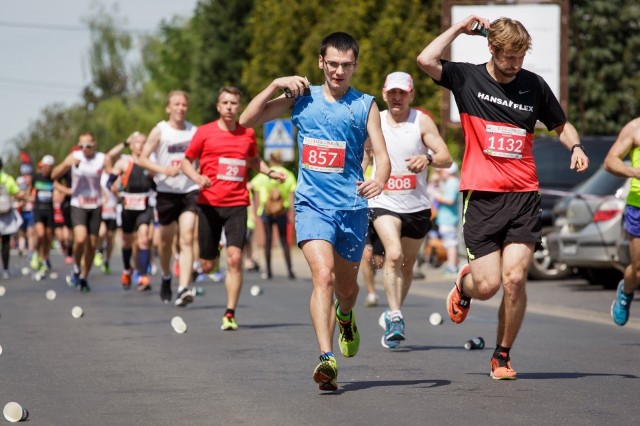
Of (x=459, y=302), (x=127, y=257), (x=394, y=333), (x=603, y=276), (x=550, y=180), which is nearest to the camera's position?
(x=459, y=302)

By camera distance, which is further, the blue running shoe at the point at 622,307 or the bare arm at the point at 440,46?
the blue running shoe at the point at 622,307

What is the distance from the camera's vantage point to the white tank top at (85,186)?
20.0 metres

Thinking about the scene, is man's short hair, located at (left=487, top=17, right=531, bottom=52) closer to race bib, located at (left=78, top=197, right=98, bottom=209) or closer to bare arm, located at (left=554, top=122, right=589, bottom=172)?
bare arm, located at (left=554, top=122, right=589, bottom=172)

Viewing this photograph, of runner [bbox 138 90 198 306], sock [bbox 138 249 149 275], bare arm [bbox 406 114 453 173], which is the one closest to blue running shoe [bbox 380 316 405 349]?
bare arm [bbox 406 114 453 173]

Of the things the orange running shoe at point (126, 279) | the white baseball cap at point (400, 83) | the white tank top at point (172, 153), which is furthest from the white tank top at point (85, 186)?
the white baseball cap at point (400, 83)

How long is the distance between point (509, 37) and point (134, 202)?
39.8 feet

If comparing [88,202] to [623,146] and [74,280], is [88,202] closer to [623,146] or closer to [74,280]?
[74,280]

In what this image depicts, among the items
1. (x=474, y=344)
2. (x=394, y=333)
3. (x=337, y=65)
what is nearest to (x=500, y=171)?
(x=337, y=65)

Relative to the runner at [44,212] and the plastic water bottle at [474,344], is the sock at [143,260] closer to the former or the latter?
the runner at [44,212]

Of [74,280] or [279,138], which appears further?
[279,138]

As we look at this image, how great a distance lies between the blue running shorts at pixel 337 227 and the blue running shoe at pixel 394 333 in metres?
2.46

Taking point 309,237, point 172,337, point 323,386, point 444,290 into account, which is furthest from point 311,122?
point 444,290

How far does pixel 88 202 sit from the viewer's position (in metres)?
20.0

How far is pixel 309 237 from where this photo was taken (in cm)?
882
